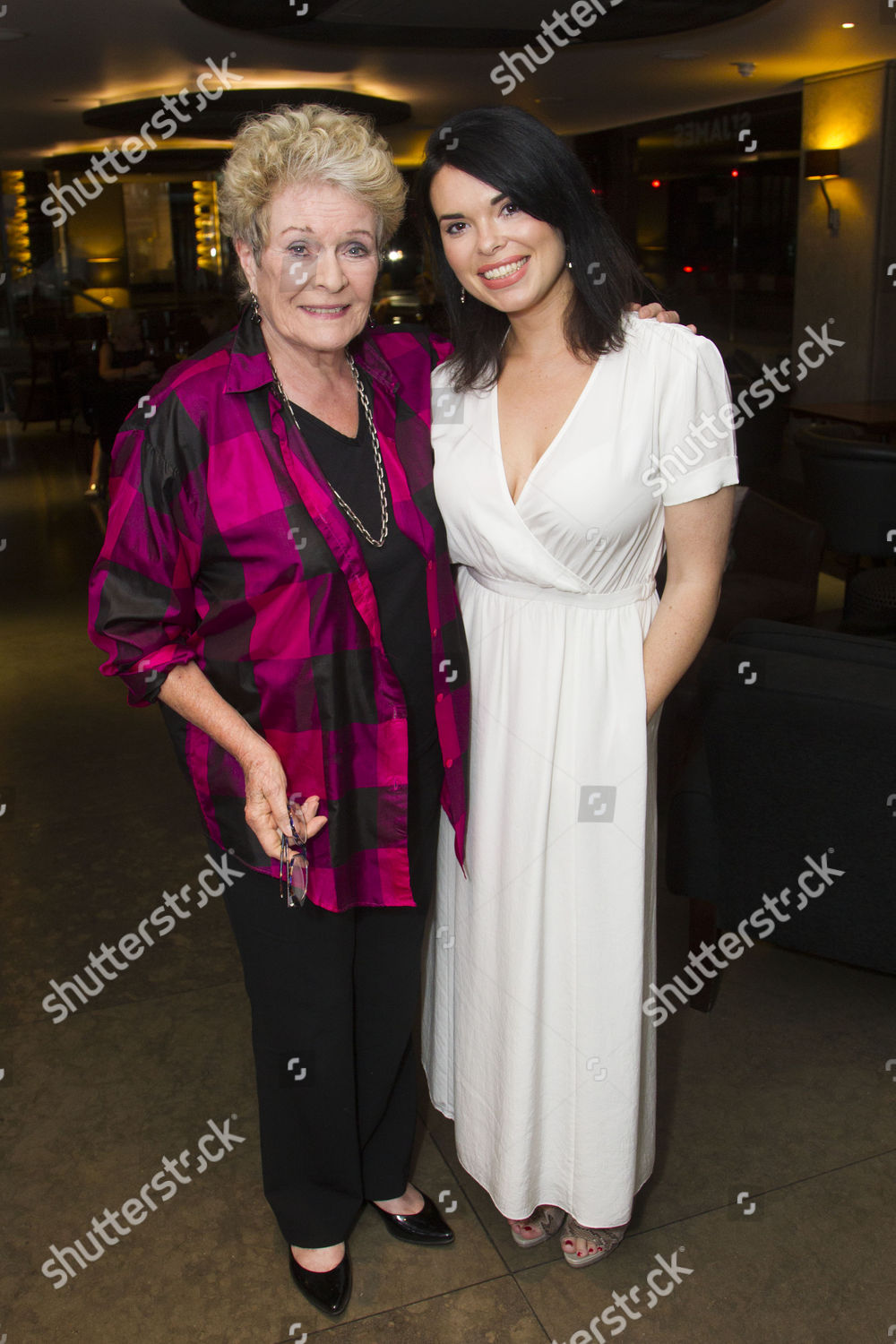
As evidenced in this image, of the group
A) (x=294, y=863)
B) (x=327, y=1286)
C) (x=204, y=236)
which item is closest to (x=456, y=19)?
(x=204, y=236)

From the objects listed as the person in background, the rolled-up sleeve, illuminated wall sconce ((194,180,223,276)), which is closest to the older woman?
the rolled-up sleeve

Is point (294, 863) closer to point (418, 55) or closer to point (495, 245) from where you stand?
point (495, 245)

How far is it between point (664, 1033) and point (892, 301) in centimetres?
717

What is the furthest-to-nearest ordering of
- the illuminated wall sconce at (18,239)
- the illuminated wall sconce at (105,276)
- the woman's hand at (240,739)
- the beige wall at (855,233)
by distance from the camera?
the illuminated wall sconce at (105,276) → the illuminated wall sconce at (18,239) → the beige wall at (855,233) → the woman's hand at (240,739)

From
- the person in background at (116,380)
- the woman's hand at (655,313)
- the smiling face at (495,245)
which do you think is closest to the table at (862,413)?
the person in background at (116,380)

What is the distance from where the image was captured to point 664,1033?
262cm

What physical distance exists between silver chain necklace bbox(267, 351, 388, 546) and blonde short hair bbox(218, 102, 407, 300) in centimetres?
20

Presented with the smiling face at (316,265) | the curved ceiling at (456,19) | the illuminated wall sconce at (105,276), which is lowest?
the smiling face at (316,265)

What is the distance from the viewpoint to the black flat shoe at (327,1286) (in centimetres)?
A: 192

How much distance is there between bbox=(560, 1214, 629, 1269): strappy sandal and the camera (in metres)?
1.99

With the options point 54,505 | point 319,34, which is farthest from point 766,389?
point 54,505

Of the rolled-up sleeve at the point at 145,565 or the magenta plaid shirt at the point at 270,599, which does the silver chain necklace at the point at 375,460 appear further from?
the rolled-up sleeve at the point at 145,565

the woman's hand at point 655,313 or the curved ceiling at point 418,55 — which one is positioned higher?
the curved ceiling at point 418,55

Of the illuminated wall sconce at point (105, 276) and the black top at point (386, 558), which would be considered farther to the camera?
the illuminated wall sconce at point (105, 276)
